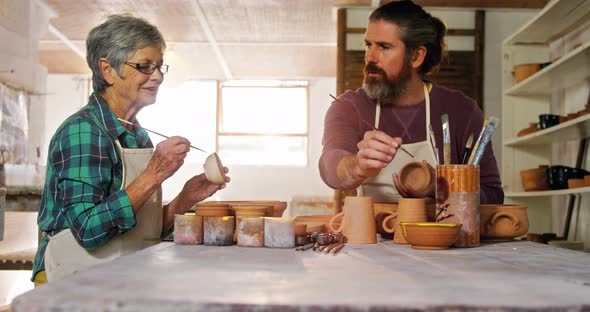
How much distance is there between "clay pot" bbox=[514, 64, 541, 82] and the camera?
436cm

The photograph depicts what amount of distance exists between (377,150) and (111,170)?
3.04 feet

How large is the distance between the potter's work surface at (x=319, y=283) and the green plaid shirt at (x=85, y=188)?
1.70ft

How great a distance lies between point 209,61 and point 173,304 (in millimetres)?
8220

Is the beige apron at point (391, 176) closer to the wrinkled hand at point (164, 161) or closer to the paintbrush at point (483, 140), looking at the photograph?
the paintbrush at point (483, 140)

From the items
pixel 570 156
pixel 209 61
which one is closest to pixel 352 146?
pixel 570 156

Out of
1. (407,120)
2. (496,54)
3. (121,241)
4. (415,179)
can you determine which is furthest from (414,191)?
(496,54)

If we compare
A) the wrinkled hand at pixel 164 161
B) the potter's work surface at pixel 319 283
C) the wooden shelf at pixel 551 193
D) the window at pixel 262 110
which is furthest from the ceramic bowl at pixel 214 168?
the window at pixel 262 110

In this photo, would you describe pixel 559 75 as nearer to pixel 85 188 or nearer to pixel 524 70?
pixel 524 70

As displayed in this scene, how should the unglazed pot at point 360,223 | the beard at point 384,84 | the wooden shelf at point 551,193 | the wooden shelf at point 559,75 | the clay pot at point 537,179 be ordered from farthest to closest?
the clay pot at point 537,179, the wooden shelf at point 559,75, the wooden shelf at point 551,193, the beard at point 384,84, the unglazed pot at point 360,223

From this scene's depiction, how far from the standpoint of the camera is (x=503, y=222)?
1.73m

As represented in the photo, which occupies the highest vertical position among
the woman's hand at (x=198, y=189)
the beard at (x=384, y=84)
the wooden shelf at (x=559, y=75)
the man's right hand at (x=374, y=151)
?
the wooden shelf at (x=559, y=75)

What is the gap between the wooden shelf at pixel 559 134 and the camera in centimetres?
361

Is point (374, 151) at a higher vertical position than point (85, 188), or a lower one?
higher

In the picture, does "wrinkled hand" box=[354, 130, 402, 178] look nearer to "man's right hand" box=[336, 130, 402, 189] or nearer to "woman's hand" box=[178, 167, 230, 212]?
"man's right hand" box=[336, 130, 402, 189]
